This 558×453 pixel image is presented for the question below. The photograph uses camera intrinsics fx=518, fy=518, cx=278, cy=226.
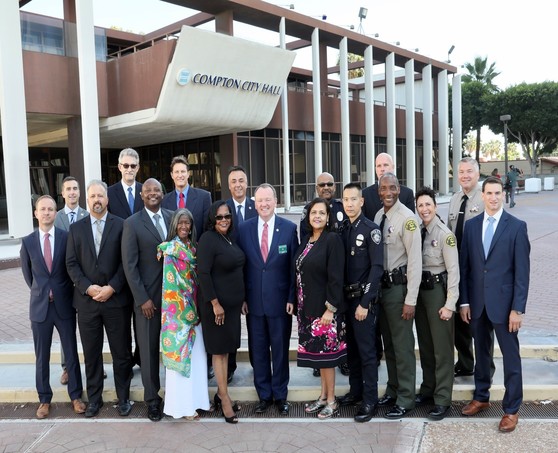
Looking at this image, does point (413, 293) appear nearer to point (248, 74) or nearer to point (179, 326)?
point (179, 326)

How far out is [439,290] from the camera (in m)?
4.27

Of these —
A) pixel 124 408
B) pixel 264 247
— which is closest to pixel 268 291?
pixel 264 247

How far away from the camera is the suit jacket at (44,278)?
178 inches

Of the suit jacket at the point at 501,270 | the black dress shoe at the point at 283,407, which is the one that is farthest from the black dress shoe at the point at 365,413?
the suit jacket at the point at 501,270

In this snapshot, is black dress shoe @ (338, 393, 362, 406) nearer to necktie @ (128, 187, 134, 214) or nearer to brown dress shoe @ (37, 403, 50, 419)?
brown dress shoe @ (37, 403, 50, 419)

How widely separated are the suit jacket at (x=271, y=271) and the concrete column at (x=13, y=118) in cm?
1233

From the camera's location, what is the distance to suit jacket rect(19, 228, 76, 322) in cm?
452

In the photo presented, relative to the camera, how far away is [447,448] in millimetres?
3807

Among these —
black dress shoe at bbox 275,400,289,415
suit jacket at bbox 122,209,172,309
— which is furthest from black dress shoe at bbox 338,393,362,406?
suit jacket at bbox 122,209,172,309

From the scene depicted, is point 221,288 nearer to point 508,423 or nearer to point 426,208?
point 426,208

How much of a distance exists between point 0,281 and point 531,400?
9935mm

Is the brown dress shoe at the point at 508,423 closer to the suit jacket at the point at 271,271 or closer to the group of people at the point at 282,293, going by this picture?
the group of people at the point at 282,293

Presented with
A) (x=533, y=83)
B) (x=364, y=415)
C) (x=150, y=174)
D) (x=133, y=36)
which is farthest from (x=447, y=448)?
(x=533, y=83)

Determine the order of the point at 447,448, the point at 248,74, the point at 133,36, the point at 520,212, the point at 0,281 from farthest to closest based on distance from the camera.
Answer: the point at 133,36
the point at 520,212
the point at 248,74
the point at 0,281
the point at 447,448
